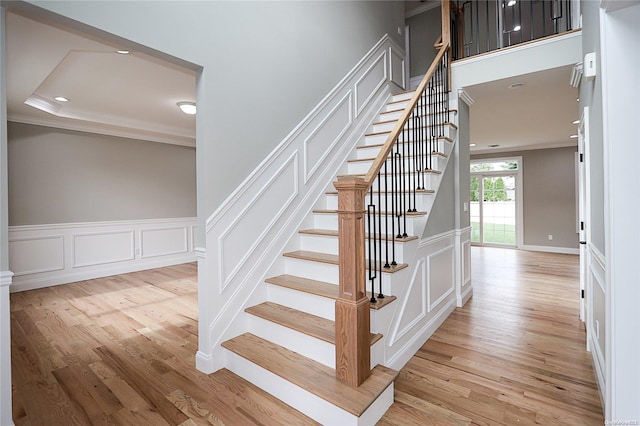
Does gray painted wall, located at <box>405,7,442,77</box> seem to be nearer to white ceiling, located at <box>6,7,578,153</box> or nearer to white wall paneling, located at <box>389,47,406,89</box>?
white ceiling, located at <box>6,7,578,153</box>

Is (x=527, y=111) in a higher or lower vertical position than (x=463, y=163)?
higher

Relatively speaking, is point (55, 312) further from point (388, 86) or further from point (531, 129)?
point (531, 129)

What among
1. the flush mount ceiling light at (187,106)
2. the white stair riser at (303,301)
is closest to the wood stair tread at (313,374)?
the white stair riser at (303,301)

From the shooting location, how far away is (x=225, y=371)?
7.58ft

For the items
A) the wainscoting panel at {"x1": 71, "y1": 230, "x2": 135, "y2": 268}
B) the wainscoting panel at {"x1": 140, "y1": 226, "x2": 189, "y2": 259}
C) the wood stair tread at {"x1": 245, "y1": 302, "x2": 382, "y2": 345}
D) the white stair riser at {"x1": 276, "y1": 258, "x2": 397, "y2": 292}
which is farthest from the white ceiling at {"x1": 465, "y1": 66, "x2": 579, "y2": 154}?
the wainscoting panel at {"x1": 71, "y1": 230, "x2": 135, "y2": 268}

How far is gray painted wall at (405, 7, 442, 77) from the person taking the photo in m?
5.95

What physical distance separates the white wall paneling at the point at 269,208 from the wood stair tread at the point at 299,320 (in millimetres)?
150

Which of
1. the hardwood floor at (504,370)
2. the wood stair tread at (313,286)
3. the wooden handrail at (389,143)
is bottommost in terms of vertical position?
the hardwood floor at (504,370)

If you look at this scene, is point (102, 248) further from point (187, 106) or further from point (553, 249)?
point (553, 249)

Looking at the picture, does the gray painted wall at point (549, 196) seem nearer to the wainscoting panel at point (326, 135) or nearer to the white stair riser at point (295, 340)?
the wainscoting panel at point (326, 135)

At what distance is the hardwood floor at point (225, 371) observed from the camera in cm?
186

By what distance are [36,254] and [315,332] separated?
495 cm

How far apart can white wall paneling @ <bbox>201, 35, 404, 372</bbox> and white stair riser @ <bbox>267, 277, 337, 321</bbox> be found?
0.40ft

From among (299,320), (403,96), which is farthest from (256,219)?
(403,96)
